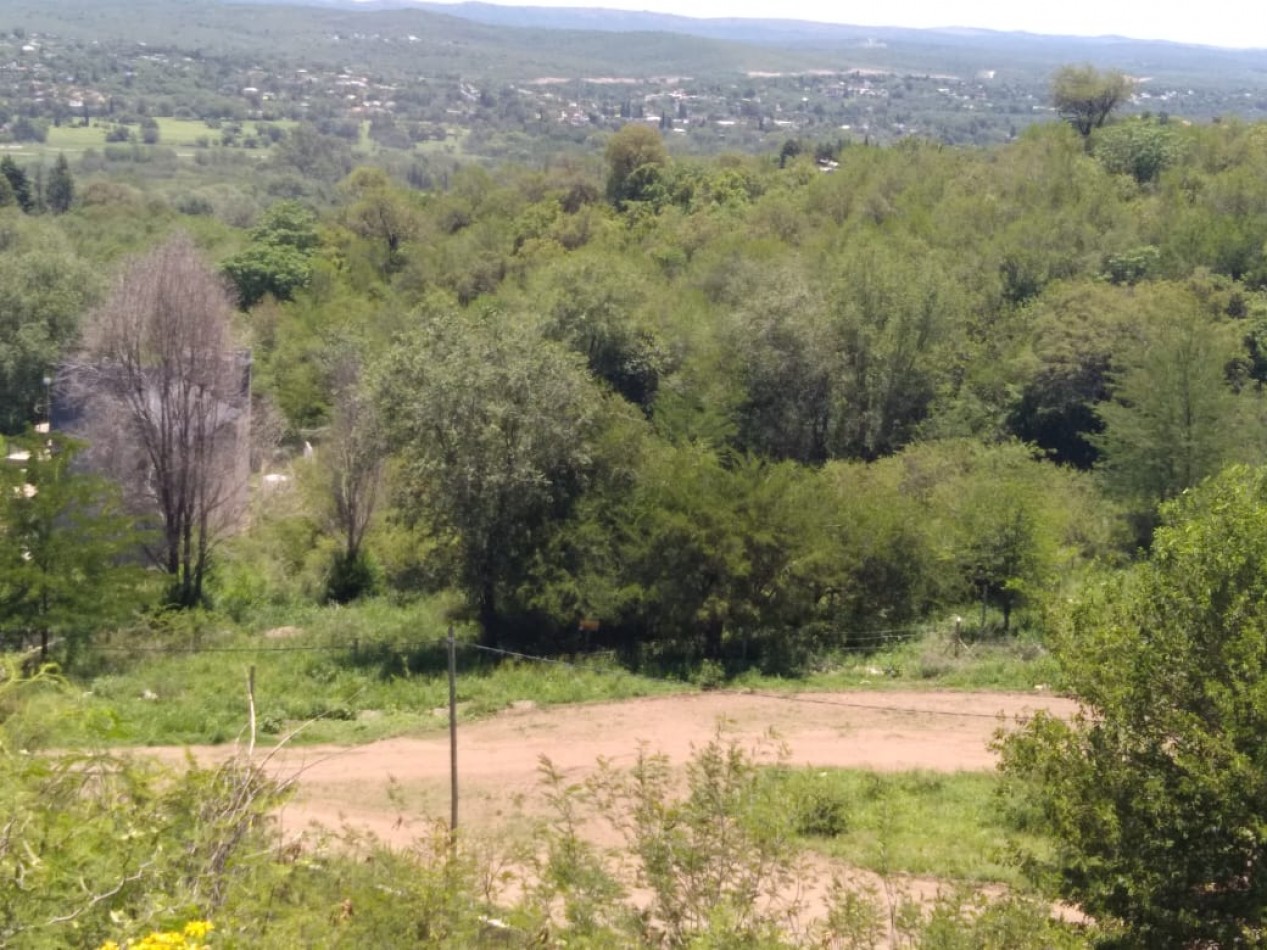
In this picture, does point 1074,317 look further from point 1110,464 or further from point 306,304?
point 306,304

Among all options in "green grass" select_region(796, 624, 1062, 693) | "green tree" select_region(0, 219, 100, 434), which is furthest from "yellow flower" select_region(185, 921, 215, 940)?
"green tree" select_region(0, 219, 100, 434)

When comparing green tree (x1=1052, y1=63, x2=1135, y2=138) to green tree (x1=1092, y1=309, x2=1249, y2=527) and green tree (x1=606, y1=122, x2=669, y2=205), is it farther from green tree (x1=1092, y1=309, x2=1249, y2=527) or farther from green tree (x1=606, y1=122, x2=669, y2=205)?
green tree (x1=1092, y1=309, x2=1249, y2=527)

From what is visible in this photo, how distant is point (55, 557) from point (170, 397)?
4094 millimetres

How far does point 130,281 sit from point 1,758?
16.5m

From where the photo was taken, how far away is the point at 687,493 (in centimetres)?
1945

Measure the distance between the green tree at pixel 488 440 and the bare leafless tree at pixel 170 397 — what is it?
11.4ft

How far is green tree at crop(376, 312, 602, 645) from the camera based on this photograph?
19625 mm

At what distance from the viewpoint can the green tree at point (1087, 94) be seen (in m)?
52.2

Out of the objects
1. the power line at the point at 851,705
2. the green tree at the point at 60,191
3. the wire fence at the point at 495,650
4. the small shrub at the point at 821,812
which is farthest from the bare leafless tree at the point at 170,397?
the green tree at the point at 60,191

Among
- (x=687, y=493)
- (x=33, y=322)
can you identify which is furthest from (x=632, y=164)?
(x=687, y=493)

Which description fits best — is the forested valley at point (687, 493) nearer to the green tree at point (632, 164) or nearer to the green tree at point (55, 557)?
the green tree at point (55, 557)

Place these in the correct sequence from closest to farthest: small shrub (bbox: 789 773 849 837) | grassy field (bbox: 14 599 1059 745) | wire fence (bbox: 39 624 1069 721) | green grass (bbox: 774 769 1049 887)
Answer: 1. green grass (bbox: 774 769 1049 887)
2. small shrub (bbox: 789 773 849 837)
3. grassy field (bbox: 14 599 1059 745)
4. wire fence (bbox: 39 624 1069 721)

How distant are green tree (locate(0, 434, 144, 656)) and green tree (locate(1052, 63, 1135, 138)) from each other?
43.5 metres

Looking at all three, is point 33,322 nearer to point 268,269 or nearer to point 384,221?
point 268,269
